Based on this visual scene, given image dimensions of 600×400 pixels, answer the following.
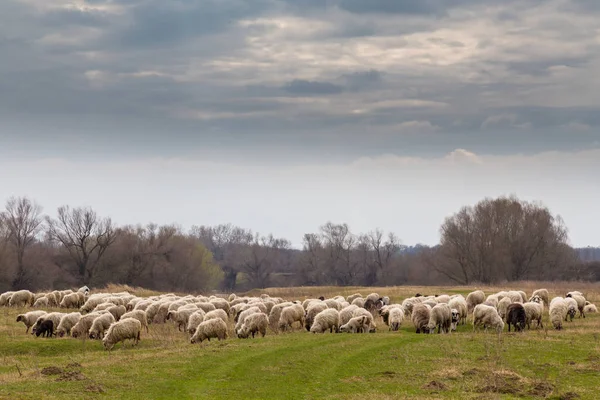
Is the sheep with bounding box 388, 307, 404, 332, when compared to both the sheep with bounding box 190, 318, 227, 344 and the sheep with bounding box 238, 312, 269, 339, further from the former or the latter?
the sheep with bounding box 190, 318, 227, 344

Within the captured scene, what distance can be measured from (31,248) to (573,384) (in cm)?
9403

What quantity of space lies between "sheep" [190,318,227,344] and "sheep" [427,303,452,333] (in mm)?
9549

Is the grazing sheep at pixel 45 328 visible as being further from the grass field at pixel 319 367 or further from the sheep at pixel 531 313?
the sheep at pixel 531 313

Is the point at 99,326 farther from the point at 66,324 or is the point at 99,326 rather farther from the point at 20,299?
the point at 20,299

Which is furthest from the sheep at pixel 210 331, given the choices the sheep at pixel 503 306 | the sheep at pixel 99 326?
the sheep at pixel 503 306

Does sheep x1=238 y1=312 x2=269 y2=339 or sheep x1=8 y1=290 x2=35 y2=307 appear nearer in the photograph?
sheep x1=238 y1=312 x2=269 y2=339

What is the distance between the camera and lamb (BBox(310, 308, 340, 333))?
3159cm

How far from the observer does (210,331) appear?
29.1 meters

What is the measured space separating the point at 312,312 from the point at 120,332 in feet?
32.7

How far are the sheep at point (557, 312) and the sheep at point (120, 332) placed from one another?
1927 centimetres

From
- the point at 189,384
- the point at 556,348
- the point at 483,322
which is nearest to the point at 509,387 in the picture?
the point at 556,348

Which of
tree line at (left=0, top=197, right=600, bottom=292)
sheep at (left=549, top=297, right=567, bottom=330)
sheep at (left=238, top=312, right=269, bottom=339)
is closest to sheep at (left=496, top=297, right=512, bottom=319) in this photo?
sheep at (left=549, top=297, right=567, bottom=330)

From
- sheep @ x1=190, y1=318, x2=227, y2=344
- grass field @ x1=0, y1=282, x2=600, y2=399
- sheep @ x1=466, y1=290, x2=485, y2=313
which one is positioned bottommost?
grass field @ x1=0, y1=282, x2=600, y2=399

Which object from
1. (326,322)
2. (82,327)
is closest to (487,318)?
(326,322)
